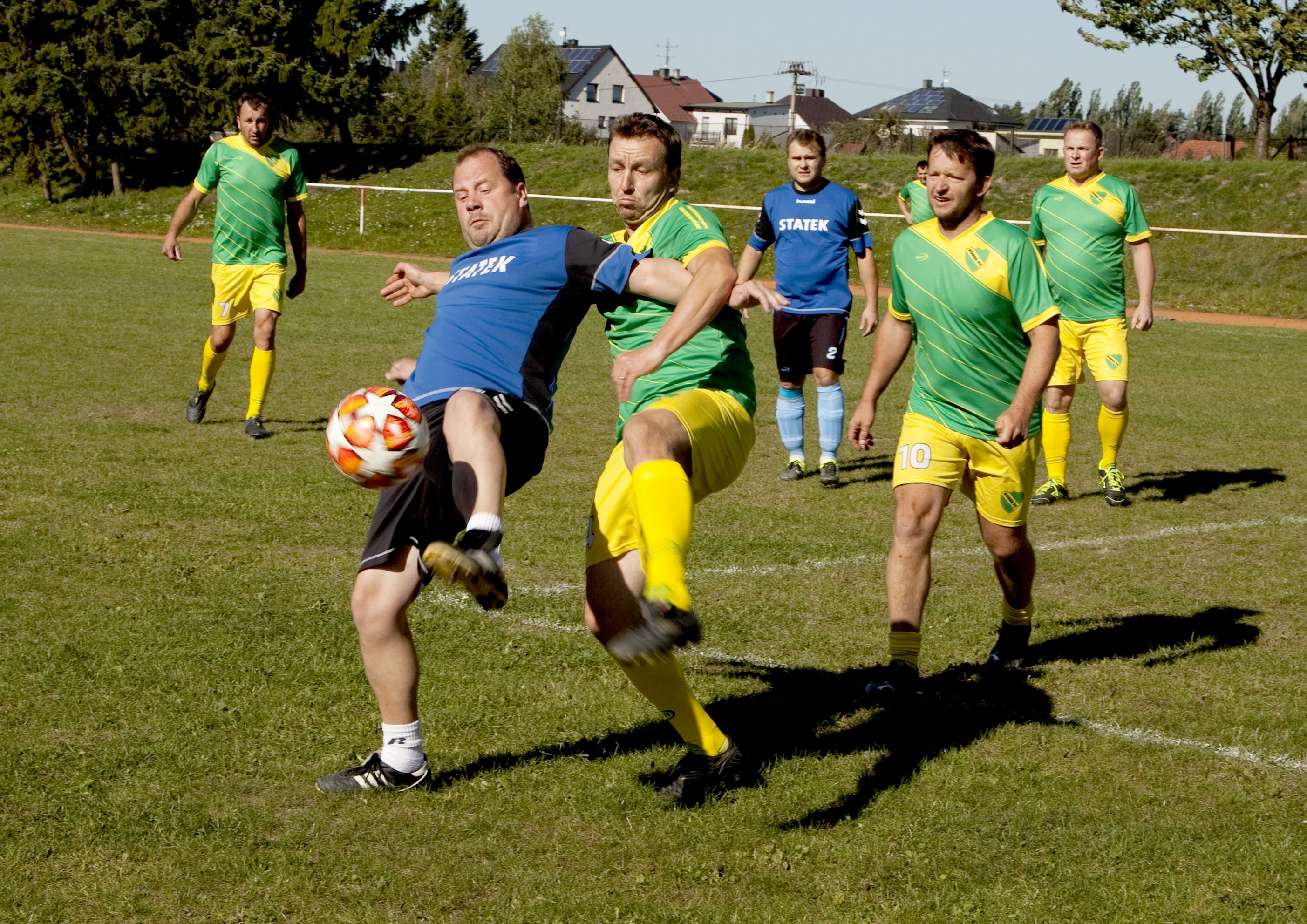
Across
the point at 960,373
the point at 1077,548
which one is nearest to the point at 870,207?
the point at 1077,548

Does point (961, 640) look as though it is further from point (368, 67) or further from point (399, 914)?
point (368, 67)

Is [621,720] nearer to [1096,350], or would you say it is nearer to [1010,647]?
[1010,647]

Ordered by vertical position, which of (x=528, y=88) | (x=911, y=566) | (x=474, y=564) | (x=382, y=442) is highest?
(x=528, y=88)

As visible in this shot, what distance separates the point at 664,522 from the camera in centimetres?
368

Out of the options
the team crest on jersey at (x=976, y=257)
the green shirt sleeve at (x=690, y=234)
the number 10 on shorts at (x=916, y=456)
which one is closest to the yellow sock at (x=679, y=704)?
the green shirt sleeve at (x=690, y=234)

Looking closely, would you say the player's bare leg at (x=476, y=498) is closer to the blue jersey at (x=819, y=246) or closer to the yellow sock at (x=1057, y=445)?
the blue jersey at (x=819, y=246)

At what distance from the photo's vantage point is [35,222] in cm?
3803

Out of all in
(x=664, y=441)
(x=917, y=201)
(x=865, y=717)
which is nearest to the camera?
(x=664, y=441)

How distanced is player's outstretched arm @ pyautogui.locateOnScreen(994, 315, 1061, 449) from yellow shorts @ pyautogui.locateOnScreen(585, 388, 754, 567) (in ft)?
3.40

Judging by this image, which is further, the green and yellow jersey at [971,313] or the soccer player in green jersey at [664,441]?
the green and yellow jersey at [971,313]

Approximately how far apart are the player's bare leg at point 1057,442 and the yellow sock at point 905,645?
465cm

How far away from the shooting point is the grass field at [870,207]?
91.4 ft

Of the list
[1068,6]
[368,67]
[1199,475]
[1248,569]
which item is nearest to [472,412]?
[1248,569]

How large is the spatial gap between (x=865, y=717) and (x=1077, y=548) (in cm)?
342
